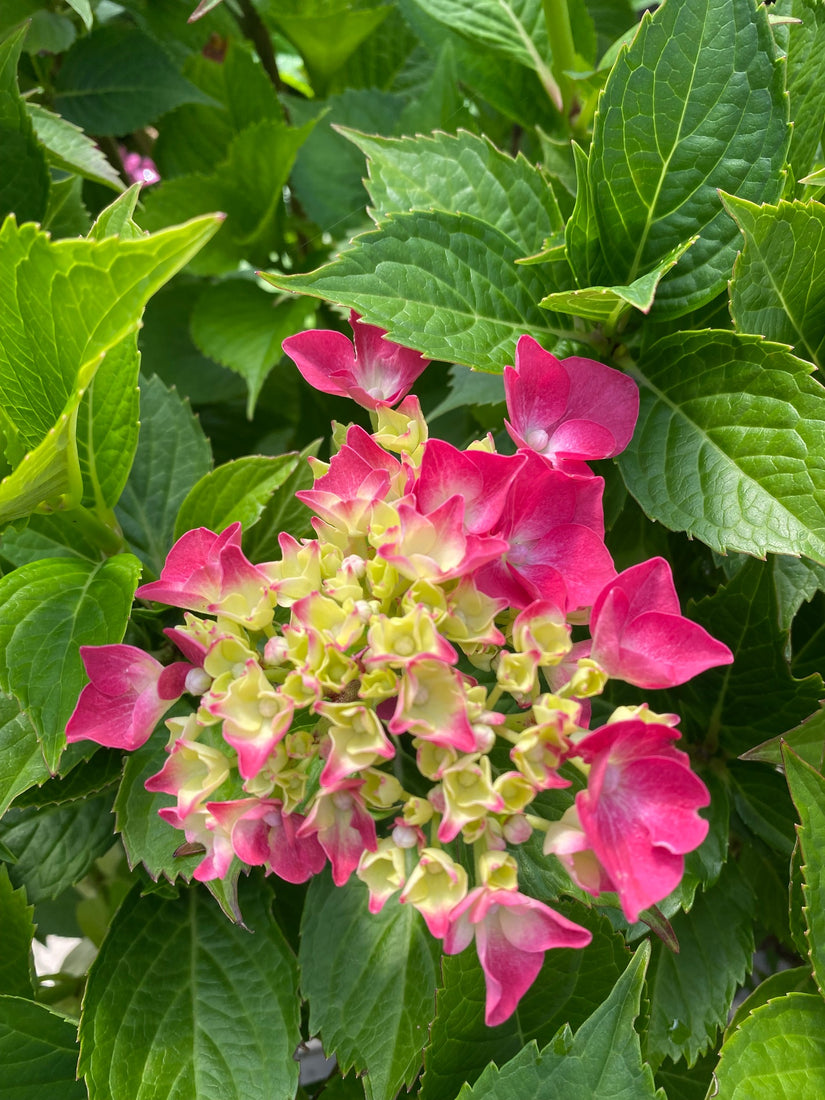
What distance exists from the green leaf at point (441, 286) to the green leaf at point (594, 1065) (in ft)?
1.02

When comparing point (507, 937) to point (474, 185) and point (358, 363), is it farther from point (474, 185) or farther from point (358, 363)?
point (474, 185)

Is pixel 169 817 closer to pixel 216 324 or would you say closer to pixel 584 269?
pixel 584 269

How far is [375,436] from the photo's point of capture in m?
0.44

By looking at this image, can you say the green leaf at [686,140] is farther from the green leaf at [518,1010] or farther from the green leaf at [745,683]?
the green leaf at [518,1010]

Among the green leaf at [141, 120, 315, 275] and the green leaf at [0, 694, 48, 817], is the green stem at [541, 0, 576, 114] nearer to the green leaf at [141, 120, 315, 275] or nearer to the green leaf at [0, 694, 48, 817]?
the green leaf at [141, 120, 315, 275]

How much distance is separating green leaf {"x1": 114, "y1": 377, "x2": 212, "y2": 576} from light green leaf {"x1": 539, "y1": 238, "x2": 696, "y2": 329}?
0.93 feet

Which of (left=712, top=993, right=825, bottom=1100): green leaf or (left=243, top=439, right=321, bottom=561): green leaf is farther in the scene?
(left=243, top=439, right=321, bottom=561): green leaf

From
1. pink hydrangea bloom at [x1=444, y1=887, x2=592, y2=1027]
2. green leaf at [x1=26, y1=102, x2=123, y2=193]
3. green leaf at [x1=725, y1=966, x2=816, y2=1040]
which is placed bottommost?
green leaf at [x1=725, y1=966, x2=816, y2=1040]

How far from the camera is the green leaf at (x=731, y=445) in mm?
455

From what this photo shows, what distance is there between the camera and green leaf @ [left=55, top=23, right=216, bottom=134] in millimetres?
890

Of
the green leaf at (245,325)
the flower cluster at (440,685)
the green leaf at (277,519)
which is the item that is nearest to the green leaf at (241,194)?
the green leaf at (245,325)

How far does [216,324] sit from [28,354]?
41 cm

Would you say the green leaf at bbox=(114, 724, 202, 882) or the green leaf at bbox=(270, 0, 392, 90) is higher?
the green leaf at bbox=(270, 0, 392, 90)

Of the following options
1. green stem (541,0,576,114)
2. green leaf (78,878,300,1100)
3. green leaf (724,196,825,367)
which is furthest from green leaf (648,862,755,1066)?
green stem (541,0,576,114)
